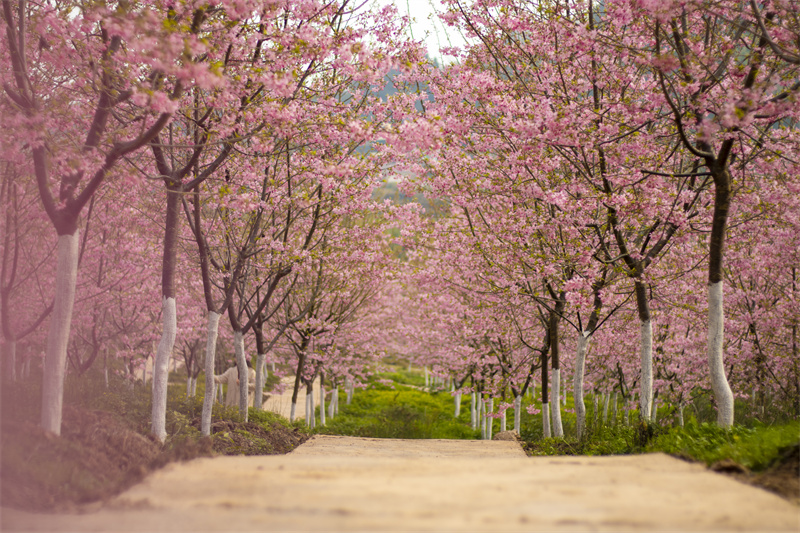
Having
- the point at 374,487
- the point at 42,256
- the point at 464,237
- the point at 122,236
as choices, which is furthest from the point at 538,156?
the point at 42,256

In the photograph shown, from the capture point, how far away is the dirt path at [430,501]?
12.7ft

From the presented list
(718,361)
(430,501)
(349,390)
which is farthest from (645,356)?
(349,390)

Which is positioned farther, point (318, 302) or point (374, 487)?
point (318, 302)

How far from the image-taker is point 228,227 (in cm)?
1256

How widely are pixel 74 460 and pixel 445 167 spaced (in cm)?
955

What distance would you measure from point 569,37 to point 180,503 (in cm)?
818

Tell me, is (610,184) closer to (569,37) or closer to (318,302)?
(569,37)

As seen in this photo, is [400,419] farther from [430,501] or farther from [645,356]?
[430,501]

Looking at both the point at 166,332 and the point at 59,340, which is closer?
the point at 59,340

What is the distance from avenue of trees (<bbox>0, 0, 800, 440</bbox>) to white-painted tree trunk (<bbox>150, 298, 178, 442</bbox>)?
0.05 meters

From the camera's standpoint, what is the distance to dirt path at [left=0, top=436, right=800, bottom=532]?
3867mm

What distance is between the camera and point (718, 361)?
796 cm

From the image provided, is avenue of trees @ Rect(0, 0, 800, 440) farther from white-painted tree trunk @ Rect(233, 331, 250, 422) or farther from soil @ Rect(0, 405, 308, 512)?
soil @ Rect(0, 405, 308, 512)

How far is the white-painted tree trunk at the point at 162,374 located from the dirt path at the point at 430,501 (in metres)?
3.23
